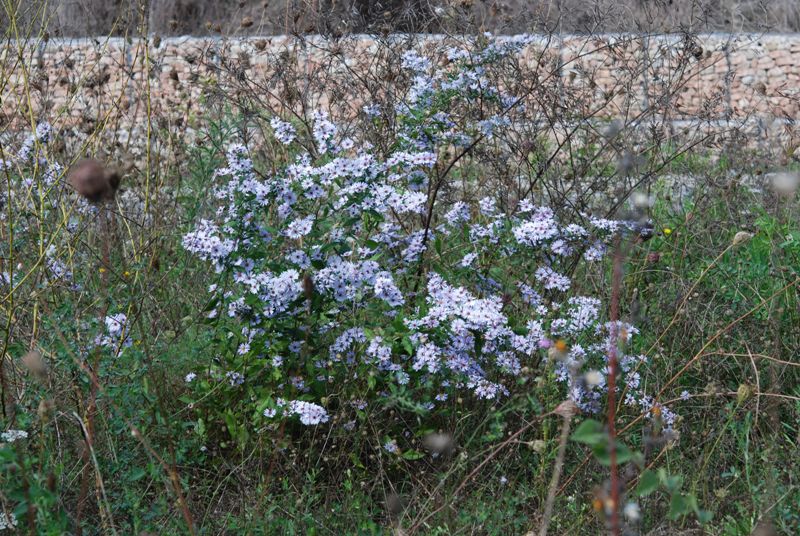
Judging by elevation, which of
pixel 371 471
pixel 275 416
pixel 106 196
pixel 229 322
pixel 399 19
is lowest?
pixel 371 471

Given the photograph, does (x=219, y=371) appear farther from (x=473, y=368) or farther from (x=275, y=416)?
(x=473, y=368)

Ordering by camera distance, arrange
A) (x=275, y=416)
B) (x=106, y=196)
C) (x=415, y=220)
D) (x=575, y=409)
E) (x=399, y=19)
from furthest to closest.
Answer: (x=399, y=19)
(x=415, y=220)
(x=275, y=416)
(x=575, y=409)
(x=106, y=196)

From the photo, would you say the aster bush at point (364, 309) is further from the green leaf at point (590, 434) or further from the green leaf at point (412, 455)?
the green leaf at point (590, 434)

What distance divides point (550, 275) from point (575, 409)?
3.91ft

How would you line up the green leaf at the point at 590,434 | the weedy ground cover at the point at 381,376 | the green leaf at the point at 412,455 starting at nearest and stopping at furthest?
the green leaf at the point at 590,434 < the weedy ground cover at the point at 381,376 < the green leaf at the point at 412,455

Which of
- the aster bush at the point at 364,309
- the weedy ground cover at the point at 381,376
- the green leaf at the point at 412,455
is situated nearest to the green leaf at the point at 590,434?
the weedy ground cover at the point at 381,376

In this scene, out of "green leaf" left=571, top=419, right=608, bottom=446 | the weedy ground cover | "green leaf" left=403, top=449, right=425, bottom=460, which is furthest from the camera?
"green leaf" left=403, top=449, right=425, bottom=460

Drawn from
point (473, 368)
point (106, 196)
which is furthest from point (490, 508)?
point (106, 196)

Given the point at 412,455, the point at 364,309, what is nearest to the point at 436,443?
the point at 412,455

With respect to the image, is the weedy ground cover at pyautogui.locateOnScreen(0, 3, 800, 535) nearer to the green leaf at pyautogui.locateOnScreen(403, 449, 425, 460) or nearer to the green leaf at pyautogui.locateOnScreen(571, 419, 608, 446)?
the green leaf at pyautogui.locateOnScreen(403, 449, 425, 460)

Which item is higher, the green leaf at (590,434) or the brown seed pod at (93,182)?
the brown seed pod at (93,182)

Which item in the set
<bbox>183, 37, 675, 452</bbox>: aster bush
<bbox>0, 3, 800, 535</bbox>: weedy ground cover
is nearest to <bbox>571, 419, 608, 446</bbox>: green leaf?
<bbox>0, 3, 800, 535</bbox>: weedy ground cover

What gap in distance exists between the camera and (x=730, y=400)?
3232 mm

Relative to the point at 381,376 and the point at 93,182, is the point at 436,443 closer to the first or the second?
the point at 381,376
